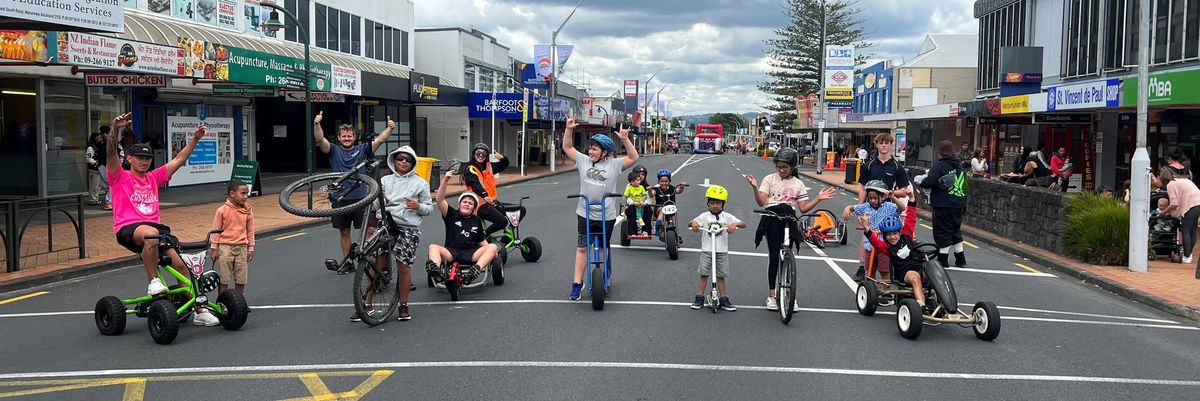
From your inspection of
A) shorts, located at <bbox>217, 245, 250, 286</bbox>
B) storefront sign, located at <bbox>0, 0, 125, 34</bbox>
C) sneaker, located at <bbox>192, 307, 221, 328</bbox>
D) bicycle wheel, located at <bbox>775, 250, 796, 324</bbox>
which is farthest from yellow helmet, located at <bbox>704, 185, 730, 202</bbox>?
storefront sign, located at <bbox>0, 0, 125, 34</bbox>

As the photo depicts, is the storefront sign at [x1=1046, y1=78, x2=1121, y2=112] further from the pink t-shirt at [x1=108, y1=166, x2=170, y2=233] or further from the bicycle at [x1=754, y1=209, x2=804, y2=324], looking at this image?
the pink t-shirt at [x1=108, y1=166, x2=170, y2=233]

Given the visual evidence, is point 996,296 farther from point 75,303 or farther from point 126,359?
point 75,303

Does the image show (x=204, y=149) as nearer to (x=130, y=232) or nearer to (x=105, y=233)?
(x=105, y=233)

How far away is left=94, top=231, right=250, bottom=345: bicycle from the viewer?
7578 millimetres

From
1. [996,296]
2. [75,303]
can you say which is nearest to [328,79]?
[75,303]

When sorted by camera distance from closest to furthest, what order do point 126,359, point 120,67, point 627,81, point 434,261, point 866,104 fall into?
point 126,359
point 434,261
point 120,67
point 866,104
point 627,81

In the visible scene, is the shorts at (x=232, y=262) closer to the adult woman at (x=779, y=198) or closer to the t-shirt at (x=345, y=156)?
the t-shirt at (x=345, y=156)

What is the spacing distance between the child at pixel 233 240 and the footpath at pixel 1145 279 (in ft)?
30.4

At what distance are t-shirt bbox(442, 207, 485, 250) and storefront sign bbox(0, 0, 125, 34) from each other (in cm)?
594

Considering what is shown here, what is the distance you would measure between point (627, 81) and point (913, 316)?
78.7 m

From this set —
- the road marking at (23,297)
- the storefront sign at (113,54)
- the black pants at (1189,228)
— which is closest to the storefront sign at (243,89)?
the storefront sign at (113,54)

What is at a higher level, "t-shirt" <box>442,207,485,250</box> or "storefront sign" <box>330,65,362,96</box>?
"storefront sign" <box>330,65,362,96</box>

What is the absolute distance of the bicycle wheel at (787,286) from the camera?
8.38m

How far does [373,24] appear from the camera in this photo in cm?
4022
